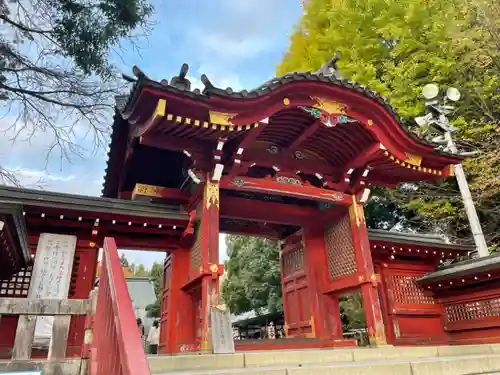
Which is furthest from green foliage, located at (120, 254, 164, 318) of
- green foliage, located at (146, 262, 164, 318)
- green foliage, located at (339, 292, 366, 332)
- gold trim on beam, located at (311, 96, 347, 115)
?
green foliage, located at (339, 292, 366, 332)

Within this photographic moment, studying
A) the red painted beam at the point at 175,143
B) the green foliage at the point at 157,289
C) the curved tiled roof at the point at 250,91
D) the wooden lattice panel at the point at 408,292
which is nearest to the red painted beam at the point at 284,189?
the red painted beam at the point at 175,143

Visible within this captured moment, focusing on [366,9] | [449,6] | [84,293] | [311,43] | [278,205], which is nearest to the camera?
[84,293]

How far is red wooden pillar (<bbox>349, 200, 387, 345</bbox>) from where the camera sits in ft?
20.8

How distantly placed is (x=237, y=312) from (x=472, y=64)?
593 inches

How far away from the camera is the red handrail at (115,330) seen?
1.59m

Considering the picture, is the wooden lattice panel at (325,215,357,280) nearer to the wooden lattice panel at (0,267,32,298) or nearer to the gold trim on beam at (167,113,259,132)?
the gold trim on beam at (167,113,259,132)

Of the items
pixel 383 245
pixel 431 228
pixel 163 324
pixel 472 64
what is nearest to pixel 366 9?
pixel 472 64

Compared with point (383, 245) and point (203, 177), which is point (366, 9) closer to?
point (383, 245)

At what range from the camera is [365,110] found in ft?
22.0

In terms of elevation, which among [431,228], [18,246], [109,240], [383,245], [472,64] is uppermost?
[472,64]

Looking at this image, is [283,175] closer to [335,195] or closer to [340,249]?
[335,195]

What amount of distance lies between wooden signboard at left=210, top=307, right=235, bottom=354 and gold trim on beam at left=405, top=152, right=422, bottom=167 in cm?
477

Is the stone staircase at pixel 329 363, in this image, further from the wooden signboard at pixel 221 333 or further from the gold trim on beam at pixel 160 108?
the gold trim on beam at pixel 160 108

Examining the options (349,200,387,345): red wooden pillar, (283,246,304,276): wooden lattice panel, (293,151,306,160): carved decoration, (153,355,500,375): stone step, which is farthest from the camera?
(283,246,304,276): wooden lattice panel
